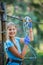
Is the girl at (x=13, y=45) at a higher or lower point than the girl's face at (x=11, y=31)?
lower

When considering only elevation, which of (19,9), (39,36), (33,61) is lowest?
(33,61)

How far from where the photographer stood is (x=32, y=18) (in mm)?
3861

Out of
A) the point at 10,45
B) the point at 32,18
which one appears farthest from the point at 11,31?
the point at 32,18

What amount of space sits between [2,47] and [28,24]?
338mm

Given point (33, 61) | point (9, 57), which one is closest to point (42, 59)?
point (33, 61)

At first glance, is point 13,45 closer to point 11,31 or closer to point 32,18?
point 11,31

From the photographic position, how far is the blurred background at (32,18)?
384 centimetres

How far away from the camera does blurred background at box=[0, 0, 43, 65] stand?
3842 mm

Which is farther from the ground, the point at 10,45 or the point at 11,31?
the point at 11,31

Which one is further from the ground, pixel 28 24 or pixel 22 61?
pixel 28 24

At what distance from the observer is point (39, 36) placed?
391 cm

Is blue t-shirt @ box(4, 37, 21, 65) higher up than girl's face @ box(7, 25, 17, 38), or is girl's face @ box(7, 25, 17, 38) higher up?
girl's face @ box(7, 25, 17, 38)

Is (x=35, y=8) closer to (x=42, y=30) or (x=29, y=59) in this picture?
(x=42, y=30)

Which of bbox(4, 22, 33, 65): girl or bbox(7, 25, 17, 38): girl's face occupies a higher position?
bbox(7, 25, 17, 38): girl's face
